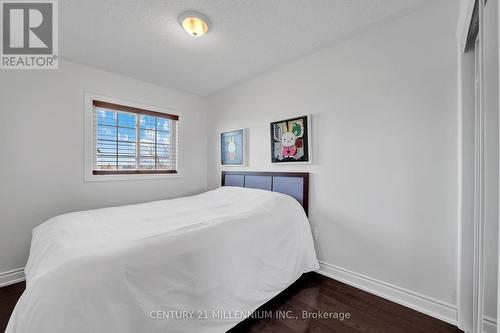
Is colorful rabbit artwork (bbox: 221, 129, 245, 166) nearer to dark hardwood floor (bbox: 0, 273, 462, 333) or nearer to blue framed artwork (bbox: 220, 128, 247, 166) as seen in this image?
blue framed artwork (bbox: 220, 128, 247, 166)

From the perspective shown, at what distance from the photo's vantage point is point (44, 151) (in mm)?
2309

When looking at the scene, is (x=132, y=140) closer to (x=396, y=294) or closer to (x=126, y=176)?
(x=126, y=176)

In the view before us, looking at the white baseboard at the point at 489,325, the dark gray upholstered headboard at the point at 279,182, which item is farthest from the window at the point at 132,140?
the white baseboard at the point at 489,325

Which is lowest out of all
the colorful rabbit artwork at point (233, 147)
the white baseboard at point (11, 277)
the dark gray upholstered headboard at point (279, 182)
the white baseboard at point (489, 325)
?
the white baseboard at point (11, 277)

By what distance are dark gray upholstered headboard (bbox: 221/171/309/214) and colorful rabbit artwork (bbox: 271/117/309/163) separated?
0.64ft

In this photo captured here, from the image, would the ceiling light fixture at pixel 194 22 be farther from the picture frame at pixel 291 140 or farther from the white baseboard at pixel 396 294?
the white baseboard at pixel 396 294

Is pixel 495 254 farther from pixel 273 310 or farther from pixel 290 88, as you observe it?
pixel 290 88

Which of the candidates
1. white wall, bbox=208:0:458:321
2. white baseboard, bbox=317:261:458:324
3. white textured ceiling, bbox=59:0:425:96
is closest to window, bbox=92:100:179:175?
white textured ceiling, bbox=59:0:425:96

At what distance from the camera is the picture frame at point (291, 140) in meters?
2.39

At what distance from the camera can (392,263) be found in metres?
1.85

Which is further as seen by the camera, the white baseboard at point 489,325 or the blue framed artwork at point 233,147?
the blue framed artwork at point 233,147

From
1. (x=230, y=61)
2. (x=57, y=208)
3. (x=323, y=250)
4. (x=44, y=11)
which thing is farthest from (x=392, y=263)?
(x=44, y=11)

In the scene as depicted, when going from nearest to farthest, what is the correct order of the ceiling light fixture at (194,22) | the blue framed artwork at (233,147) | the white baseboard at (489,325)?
the white baseboard at (489,325) → the ceiling light fixture at (194,22) → the blue framed artwork at (233,147)

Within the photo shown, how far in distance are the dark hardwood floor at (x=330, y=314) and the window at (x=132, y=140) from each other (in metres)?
1.55
